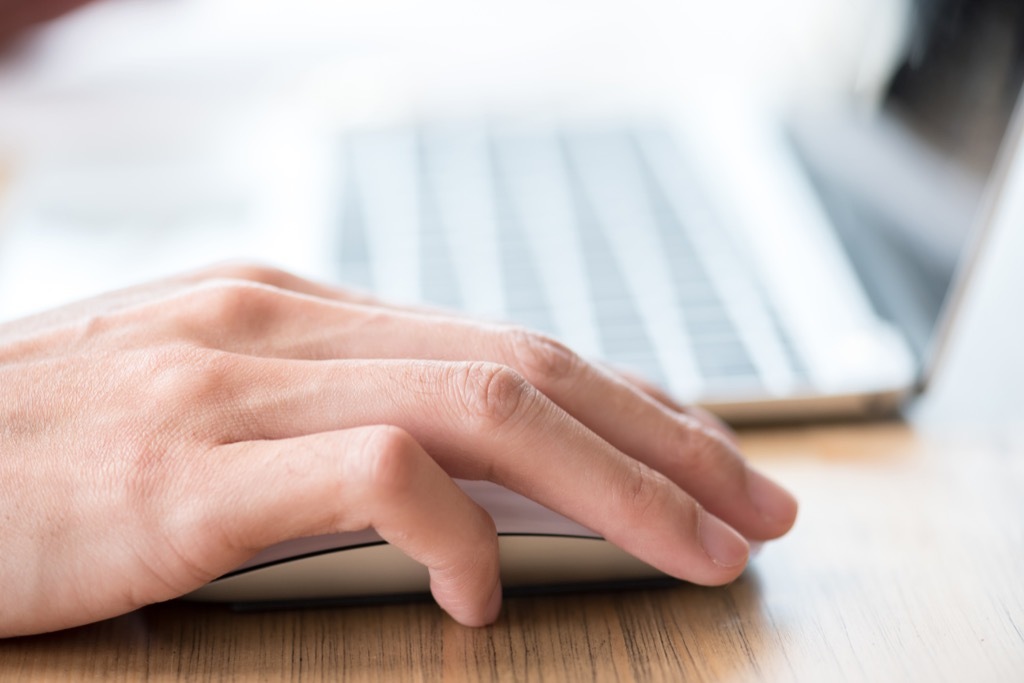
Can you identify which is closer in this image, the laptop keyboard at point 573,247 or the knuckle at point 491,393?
the knuckle at point 491,393

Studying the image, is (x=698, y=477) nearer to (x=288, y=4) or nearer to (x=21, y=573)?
(x=21, y=573)

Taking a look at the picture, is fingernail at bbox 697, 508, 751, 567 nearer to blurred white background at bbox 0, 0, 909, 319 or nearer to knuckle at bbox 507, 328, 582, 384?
knuckle at bbox 507, 328, 582, 384

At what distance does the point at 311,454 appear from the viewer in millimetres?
410

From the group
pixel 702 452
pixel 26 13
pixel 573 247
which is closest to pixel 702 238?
pixel 573 247

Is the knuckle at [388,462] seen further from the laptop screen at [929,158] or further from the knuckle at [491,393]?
the laptop screen at [929,158]

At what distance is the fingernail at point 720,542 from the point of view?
46cm

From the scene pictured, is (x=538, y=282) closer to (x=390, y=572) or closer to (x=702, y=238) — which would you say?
(x=702, y=238)

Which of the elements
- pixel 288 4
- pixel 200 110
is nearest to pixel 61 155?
pixel 200 110

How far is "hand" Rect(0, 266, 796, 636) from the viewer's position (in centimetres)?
→ 41

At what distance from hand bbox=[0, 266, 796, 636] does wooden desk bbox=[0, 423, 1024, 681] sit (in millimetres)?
20

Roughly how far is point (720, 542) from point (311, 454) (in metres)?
0.20

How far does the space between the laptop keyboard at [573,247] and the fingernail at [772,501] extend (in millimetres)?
144

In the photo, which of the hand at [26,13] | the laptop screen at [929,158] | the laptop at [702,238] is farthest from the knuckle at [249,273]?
the hand at [26,13]

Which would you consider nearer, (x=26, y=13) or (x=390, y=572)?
(x=390, y=572)
